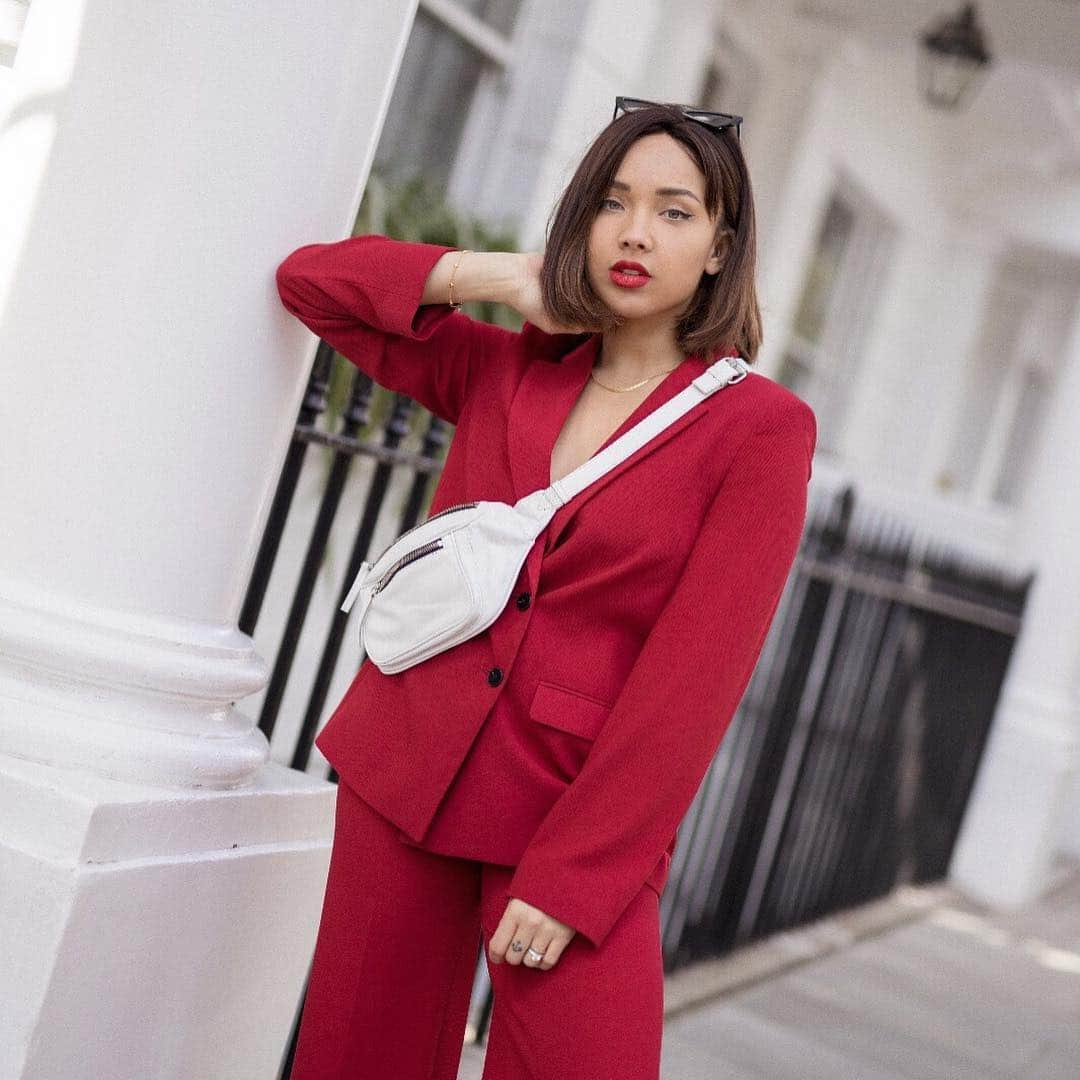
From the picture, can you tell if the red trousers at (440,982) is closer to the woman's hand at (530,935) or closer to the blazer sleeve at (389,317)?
the woman's hand at (530,935)

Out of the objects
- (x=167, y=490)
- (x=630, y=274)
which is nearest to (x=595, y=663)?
(x=630, y=274)

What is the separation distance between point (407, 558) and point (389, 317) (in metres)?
0.34

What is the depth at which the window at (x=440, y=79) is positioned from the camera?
17.7ft

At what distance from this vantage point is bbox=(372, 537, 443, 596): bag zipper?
6.32ft

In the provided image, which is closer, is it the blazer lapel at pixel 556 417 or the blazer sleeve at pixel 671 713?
the blazer sleeve at pixel 671 713

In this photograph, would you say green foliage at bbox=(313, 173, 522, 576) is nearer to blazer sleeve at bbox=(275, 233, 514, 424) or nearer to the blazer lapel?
blazer sleeve at bbox=(275, 233, 514, 424)

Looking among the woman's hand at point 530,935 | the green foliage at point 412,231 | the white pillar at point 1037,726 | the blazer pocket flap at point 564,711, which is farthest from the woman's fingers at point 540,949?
the white pillar at point 1037,726

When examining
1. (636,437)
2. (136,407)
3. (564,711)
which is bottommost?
(564,711)

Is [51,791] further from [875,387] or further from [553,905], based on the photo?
[875,387]

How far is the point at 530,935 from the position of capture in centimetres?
177

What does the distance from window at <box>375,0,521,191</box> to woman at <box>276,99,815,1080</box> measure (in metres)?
3.41

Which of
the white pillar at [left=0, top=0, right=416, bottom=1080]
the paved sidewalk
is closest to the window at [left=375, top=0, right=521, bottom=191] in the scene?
the paved sidewalk

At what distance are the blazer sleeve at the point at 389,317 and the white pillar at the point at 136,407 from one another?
0.23ft

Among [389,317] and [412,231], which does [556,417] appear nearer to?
[389,317]
